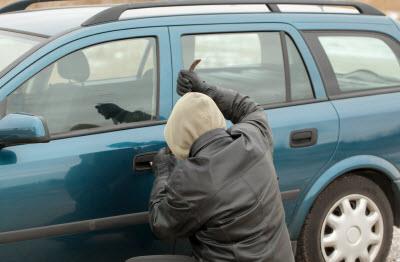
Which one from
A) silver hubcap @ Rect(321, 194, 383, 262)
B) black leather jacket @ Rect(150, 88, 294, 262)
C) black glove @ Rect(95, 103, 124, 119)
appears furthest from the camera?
silver hubcap @ Rect(321, 194, 383, 262)

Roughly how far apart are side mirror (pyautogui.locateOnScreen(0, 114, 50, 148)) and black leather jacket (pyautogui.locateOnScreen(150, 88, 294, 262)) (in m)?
0.58

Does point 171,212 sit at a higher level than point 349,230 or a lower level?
higher

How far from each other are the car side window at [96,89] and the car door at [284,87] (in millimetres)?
291

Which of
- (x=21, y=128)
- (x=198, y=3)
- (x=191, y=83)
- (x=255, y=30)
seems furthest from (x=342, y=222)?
(x=21, y=128)

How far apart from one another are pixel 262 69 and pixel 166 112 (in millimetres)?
759

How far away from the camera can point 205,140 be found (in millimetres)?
2465

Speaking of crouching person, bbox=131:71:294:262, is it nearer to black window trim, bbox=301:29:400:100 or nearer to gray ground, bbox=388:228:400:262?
black window trim, bbox=301:29:400:100

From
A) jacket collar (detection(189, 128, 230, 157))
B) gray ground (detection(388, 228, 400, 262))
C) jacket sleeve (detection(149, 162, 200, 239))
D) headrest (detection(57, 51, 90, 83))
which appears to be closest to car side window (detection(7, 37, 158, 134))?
headrest (detection(57, 51, 90, 83))

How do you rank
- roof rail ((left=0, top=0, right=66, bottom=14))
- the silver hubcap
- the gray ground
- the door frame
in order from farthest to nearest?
the gray ground → roof rail ((left=0, top=0, right=66, bottom=14)) → the silver hubcap → the door frame

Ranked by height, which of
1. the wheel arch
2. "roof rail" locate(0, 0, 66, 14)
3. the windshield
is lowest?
the wheel arch

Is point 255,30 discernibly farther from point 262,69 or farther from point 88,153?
point 88,153

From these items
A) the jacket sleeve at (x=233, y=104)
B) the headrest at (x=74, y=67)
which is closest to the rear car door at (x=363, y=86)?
the jacket sleeve at (x=233, y=104)

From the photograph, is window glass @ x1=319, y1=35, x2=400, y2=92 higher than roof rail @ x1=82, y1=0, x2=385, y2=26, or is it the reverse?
roof rail @ x1=82, y1=0, x2=385, y2=26

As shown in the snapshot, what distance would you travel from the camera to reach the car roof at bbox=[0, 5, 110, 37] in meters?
3.26
